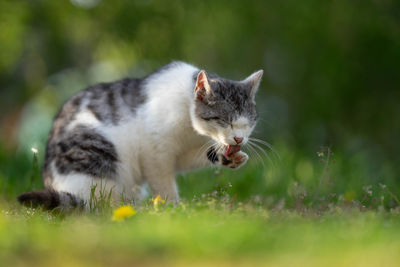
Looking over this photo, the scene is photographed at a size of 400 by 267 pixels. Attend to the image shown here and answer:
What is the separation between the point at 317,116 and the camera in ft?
35.5

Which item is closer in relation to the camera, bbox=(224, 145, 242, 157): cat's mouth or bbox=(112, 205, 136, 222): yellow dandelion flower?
bbox=(112, 205, 136, 222): yellow dandelion flower

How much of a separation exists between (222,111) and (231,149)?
14.3 inches

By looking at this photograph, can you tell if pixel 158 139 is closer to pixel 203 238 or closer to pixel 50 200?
pixel 50 200

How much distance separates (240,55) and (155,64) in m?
1.97

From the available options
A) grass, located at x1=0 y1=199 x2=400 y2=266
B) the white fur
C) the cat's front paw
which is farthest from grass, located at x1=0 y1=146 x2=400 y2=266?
the white fur

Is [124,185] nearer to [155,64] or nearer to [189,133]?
[189,133]

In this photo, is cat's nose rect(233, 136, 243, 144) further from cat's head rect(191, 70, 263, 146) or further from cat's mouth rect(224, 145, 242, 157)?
cat's mouth rect(224, 145, 242, 157)

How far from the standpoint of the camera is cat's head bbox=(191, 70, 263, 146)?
4.64 m

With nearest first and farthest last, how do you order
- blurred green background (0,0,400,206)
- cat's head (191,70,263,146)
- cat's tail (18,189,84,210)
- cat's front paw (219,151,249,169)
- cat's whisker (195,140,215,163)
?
cat's tail (18,189,84,210) → cat's head (191,70,263,146) → cat's front paw (219,151,249,169) → cat's whisker (195,140,215,163) → blurred green background (0,0,400,206)

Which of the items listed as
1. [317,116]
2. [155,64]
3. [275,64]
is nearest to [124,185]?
[155,64]

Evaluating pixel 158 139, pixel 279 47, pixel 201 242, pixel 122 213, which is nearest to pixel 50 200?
pixel 122 213

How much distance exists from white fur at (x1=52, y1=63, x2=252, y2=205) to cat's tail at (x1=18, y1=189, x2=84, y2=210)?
596 mm

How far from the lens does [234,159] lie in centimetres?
480

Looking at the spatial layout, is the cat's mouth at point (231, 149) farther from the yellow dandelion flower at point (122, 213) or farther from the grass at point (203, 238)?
the yellow dandelion flower at point (122, 213)
